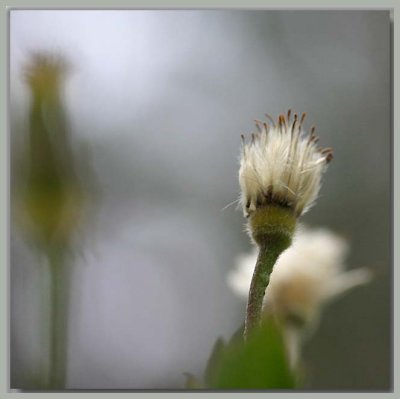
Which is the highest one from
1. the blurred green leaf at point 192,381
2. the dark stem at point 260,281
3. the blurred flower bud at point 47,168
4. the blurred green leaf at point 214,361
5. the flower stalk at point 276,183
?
the blurred flower bud at point 47,168

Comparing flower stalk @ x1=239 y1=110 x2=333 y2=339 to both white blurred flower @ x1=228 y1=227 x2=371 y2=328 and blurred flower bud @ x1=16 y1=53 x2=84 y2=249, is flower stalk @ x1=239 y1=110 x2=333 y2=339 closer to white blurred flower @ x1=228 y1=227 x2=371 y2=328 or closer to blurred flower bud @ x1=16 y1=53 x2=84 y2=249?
blurred flower bud @ x1=16 y1=53 x2=84 y2=249

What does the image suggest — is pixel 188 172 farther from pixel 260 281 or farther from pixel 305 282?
pixel 260 281

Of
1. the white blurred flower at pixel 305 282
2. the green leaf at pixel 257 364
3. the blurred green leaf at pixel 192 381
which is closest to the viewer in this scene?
the green leaf at pixel 257 364

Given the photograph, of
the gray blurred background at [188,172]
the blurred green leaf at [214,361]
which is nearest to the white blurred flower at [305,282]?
the gray blurred background at [188,172]

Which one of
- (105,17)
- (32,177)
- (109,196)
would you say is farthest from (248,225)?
(109,196)

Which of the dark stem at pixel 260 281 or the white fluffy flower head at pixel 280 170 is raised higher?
the white fluffy flower head at pixel 280 170

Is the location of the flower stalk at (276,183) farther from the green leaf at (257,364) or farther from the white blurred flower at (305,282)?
the white blurred flower at (305,282)

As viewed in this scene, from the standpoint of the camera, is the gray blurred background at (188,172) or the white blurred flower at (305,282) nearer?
the white blurred flower at (305,282)
